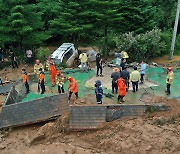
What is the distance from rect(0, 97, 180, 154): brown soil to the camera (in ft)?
39.3

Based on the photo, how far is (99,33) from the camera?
23.0m

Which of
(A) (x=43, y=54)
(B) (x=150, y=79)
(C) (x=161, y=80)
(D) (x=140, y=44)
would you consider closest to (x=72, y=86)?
(B) (x=150, y=79)

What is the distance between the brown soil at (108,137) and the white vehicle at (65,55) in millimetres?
7164

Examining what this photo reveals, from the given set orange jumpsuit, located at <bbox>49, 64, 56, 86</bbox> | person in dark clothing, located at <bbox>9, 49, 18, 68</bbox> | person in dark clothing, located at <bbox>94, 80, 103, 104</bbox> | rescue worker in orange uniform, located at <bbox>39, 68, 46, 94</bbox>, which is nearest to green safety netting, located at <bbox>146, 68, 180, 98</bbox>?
person in dark clothing, located at <bbox>94, 80, 103, 104</bbox>

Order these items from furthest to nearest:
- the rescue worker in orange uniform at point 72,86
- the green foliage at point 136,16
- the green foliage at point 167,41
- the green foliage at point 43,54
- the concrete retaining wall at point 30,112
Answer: the green foliage at point 167,41 < the green foliage at point 43,54 < the green foliage at point 136,16 < the rescue worker in orange uniform at point 72,86 < the concrete retaining wall at point 30,112

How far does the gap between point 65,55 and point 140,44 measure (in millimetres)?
4892

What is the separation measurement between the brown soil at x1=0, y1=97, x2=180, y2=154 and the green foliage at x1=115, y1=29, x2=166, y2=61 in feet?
22.8

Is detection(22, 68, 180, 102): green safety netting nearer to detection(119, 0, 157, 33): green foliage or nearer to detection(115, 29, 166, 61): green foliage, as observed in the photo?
detection(115, 29, 166, 61): green foliage

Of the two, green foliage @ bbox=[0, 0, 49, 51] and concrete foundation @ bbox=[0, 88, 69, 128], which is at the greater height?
green foliage @ bbox=[0, 0, 49, 51]

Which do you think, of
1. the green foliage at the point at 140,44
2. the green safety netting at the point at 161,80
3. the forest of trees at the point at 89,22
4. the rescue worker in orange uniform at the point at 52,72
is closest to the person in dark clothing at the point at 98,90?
the green safety netting at the point at 161,80

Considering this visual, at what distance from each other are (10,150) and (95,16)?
469 inches

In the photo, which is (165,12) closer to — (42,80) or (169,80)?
(169,80)

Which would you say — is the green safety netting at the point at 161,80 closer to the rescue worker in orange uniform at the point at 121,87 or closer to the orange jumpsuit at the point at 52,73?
the rescue worker in orange uniform at the point at 121,87

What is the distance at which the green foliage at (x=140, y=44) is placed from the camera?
65.2 ft
